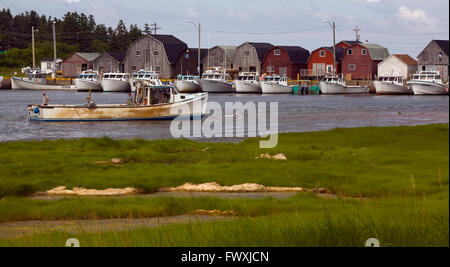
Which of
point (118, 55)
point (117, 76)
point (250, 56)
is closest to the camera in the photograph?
point (117, 76)

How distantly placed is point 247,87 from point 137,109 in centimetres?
5862

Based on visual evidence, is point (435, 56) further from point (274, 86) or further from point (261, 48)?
point (261, 48)

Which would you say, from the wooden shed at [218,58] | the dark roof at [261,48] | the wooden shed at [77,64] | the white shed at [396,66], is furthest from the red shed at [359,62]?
the wooden shed at [77,64]

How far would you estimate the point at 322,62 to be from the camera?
12206 cm

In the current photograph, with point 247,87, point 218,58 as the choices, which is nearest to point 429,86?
point 247,87

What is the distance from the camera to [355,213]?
9.49m

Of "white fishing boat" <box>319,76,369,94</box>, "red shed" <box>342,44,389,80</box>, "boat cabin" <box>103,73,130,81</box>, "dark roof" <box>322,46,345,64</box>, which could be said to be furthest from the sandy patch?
"dark roof" <box>322,46,345,64</box>

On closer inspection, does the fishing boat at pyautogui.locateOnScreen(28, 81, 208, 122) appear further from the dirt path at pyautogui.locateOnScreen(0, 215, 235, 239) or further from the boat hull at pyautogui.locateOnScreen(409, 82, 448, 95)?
the boat hull at pyautogui.locateOnScreen(409, 82, 448, 95)

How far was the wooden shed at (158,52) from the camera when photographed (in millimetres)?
126438

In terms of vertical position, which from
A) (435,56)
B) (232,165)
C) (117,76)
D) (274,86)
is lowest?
(232,165)

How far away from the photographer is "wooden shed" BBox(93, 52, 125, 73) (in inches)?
5285

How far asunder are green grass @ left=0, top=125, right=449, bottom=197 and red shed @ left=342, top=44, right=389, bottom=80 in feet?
295

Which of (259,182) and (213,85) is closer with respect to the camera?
(259,182)
